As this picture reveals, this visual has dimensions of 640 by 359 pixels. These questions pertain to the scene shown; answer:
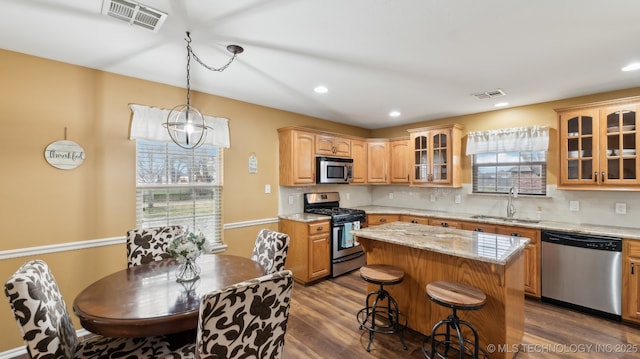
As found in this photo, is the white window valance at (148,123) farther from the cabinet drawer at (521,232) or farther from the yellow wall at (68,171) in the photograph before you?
the cabinet drawer at (521,232)

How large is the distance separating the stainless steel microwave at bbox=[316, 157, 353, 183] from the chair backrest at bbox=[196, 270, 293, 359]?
10.3 ft

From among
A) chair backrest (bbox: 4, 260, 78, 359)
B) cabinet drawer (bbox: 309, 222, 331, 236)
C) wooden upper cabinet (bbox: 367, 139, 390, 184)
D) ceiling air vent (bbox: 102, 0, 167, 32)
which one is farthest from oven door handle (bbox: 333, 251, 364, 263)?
ceiling air vent (bbox: 102, 0, 167, 32)

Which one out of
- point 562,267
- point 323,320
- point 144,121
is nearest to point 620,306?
point 562,267

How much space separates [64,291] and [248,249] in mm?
Answer: 1871

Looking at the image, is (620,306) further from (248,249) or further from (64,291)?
(64,291)

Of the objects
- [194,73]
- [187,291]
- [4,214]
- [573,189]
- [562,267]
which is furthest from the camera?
[573,189]

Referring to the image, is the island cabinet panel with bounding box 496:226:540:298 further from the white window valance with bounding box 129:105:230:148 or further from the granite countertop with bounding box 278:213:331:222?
the white window valance with bounding box 129:105:230:148

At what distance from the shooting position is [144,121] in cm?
292

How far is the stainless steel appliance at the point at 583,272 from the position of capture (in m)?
2.88

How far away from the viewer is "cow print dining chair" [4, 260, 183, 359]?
129 centimetres

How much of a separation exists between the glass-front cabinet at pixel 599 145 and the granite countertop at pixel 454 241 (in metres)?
1.65

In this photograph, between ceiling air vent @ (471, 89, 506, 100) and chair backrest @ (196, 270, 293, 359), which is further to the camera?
ceiling air vent @ (471, 89, 506, 100)

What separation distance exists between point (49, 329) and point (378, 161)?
4.87 meters

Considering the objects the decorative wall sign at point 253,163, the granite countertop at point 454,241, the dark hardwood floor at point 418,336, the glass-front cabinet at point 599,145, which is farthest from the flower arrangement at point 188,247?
the glass-front cabinet at point 599,145
